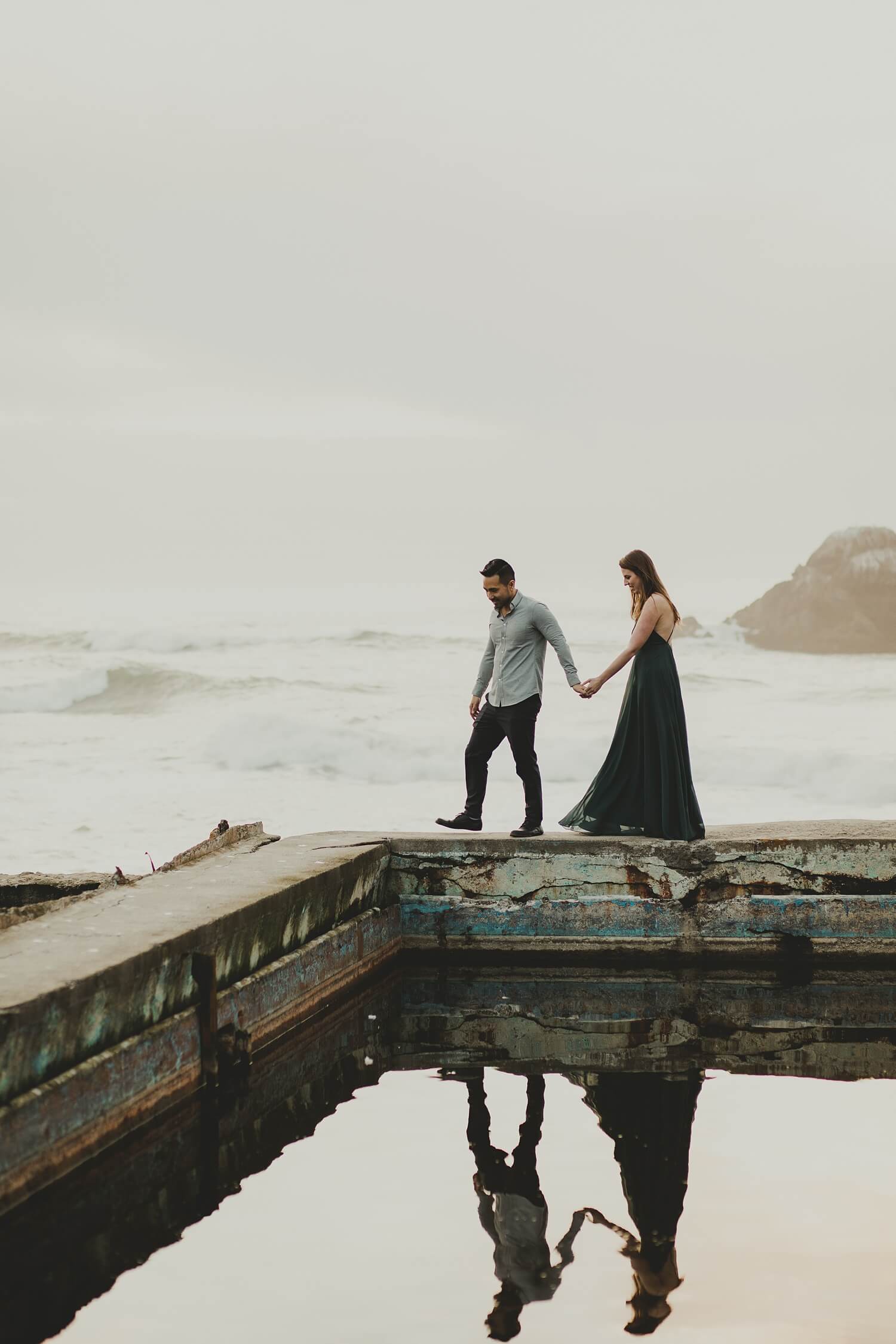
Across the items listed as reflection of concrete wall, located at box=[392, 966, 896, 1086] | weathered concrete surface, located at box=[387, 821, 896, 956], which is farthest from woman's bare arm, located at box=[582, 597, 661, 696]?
reflection of concrete wall, located at box=[392, 966, 896, 1086]

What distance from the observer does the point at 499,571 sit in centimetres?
746

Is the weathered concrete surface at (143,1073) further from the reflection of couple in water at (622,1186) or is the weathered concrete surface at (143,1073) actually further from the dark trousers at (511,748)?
the dark trousers at (511,748)

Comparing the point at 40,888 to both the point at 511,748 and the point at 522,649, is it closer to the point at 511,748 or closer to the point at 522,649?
the point at 511,748

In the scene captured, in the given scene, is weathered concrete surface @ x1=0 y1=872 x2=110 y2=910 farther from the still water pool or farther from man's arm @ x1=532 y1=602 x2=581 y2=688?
man's arm @ x1=532 y1=602 x2=581 y2=688

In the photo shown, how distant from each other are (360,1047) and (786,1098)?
5.55ft

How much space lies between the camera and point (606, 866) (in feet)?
23.2

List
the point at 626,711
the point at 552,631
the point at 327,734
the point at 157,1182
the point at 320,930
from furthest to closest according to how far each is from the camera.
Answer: the point at 327,734
the point at 552,631
the point at 626,711
the point at 320,930
the point at 157,1182

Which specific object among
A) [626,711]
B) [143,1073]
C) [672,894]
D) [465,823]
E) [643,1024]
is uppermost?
[626,711]

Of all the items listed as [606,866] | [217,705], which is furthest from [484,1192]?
[217,705]

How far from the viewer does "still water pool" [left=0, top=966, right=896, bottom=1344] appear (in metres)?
3.20

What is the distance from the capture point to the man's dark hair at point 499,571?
24.4 ft

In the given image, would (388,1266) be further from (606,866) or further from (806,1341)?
(606,866)

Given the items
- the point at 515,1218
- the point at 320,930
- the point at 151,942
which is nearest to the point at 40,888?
the point at 320,930

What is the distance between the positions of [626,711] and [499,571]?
1.03 metres
